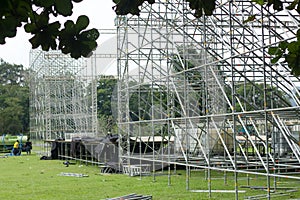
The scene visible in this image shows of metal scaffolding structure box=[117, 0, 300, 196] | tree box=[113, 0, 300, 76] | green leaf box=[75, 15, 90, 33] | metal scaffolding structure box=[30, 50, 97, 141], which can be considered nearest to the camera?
green leaf box=[75, 15, 90, 33]

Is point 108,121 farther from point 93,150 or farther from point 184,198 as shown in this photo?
point 184,198

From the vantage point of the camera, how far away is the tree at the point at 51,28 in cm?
213

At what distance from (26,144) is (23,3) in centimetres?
4089

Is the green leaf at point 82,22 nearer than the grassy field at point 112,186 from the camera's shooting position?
Yes

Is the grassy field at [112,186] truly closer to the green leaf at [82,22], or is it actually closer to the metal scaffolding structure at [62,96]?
the green leaf at [82,22]

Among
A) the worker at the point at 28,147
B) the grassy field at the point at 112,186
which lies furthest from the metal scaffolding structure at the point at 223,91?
the worker at the point at 28,147

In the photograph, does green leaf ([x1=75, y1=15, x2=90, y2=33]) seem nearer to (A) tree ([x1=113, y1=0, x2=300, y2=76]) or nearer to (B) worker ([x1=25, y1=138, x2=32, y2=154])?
(A) tree ([x1=113, y1=0, x2=300, y2=76])

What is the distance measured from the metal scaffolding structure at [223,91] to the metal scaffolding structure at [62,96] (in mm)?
11152

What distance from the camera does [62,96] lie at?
4016 centimetres

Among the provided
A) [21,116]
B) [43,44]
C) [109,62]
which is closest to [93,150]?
[109,62]

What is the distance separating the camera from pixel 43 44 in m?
2.41

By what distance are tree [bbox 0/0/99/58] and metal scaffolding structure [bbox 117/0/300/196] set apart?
8.34 m

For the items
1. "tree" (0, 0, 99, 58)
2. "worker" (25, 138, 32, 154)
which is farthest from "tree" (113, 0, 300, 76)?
"worker" (25, 138, 32, 154)

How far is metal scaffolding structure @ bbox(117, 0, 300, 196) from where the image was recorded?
12414mm
